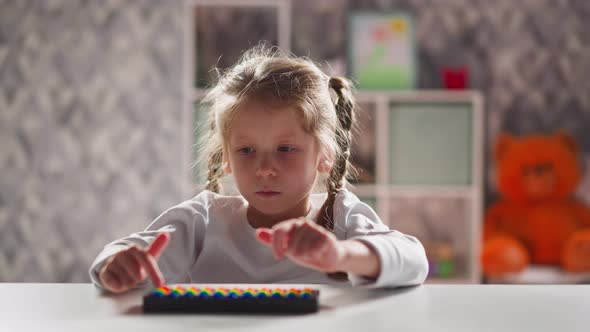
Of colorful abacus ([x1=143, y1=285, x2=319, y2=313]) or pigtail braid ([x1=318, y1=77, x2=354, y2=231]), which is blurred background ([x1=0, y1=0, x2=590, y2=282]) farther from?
colorful abacus ([x1=143, y1=285, x2=319, y2=313])

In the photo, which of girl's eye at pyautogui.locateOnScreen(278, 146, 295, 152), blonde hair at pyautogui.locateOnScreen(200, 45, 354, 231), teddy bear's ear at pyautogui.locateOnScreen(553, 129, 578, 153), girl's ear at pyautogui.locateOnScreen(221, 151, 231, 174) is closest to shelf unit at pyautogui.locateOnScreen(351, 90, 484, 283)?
teddy bear's ear at pyautogui.locateOnScreen(553, 129, 578, 153)

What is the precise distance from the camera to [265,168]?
1073 millimetres

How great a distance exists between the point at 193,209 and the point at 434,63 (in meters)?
2.65

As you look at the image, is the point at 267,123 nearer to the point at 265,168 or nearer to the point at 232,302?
the point at 265,168

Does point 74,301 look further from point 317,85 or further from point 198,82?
point 198,82

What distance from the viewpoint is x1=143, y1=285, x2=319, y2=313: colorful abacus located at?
59cm

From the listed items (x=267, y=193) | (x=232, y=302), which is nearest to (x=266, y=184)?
(x=267, y=193)

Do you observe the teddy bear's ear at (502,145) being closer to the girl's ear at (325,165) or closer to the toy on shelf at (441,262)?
the toy on shelf at (441,262)

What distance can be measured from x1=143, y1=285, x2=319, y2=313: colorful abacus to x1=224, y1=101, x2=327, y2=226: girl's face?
477 millimetres

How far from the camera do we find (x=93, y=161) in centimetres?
347

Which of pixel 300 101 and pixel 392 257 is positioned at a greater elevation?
pixel 300 101

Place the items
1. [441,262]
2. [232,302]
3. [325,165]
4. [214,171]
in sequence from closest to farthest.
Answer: [232,302], [325,165], [214,171], [441,262]

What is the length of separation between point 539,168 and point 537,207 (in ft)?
0.69

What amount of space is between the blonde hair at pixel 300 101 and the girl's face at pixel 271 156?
0.9 inches
